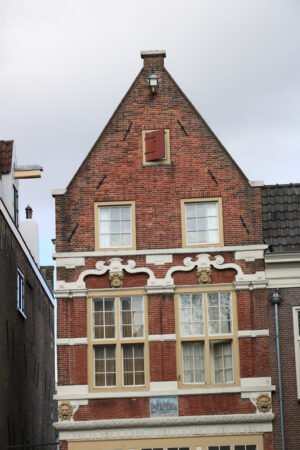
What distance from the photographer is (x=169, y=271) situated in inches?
1051

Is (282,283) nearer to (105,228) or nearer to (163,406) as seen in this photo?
(163,406)

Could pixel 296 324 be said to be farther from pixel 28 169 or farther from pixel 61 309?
pixel 28 169

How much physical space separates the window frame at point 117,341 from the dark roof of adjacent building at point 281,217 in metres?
4.10

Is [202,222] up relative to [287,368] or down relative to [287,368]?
up

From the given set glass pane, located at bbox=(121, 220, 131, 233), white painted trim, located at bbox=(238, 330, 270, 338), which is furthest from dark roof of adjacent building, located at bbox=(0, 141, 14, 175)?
white painted trim, located at bbox=(238, 330, 270, 338)

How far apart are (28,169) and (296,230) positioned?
13.1 m

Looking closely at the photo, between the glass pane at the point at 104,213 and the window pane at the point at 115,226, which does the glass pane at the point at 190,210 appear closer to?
the window pane at the point at 115,226

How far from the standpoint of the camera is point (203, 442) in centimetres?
2559

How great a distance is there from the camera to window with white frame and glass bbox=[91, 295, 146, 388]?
26172 mm

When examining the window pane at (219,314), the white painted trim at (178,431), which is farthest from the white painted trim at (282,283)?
the white painted trim at (178,431)

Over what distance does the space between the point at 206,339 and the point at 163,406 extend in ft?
7.00

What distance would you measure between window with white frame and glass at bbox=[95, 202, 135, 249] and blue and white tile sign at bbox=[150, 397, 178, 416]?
167 inches

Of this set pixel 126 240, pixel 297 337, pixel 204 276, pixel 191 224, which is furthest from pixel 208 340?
pixel 126 240

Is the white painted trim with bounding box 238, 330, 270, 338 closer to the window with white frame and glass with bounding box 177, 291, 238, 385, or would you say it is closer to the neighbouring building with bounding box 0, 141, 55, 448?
the window with white frame and glass with bounding box 177, 291, 238, 385
